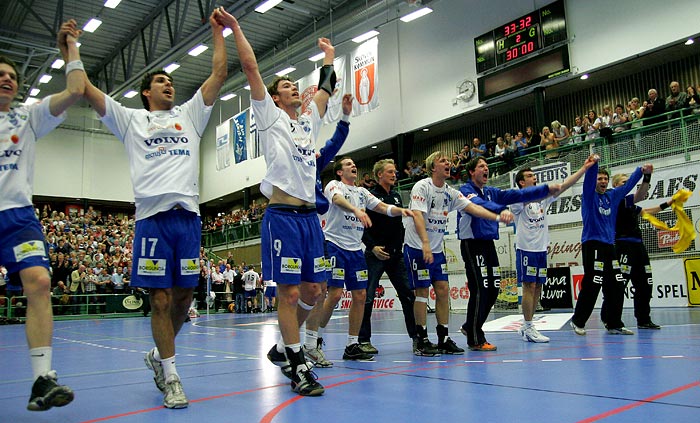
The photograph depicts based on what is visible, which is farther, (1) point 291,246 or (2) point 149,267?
(1) point 291,246

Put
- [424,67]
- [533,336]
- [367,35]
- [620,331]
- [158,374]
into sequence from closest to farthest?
[158,374] < [533,336] < [620,331] < [367,35] < [424,67]

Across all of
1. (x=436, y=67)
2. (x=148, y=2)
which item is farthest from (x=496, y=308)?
(x=148, y=2)

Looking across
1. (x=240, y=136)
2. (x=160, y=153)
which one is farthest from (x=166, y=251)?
(x=240, y=136)

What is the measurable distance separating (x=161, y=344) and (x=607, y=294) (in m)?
5.96

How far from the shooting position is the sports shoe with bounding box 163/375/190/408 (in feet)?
10.6

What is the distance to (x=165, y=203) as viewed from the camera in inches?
140

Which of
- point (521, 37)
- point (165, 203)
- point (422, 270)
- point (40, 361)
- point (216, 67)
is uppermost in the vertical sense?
point (521, 37)

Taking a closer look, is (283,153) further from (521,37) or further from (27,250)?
(521,37)

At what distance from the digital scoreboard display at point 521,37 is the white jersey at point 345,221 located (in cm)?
1434

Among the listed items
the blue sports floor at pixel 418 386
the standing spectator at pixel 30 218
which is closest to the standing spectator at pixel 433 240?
the blue sports floor at pixel 418 386

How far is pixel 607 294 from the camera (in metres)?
7.29

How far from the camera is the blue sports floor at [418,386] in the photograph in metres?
2.87

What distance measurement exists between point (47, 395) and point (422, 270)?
3916mm

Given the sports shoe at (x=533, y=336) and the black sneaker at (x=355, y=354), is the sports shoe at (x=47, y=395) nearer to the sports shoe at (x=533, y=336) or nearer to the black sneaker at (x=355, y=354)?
the black sneaker at (x=355, y=354)
